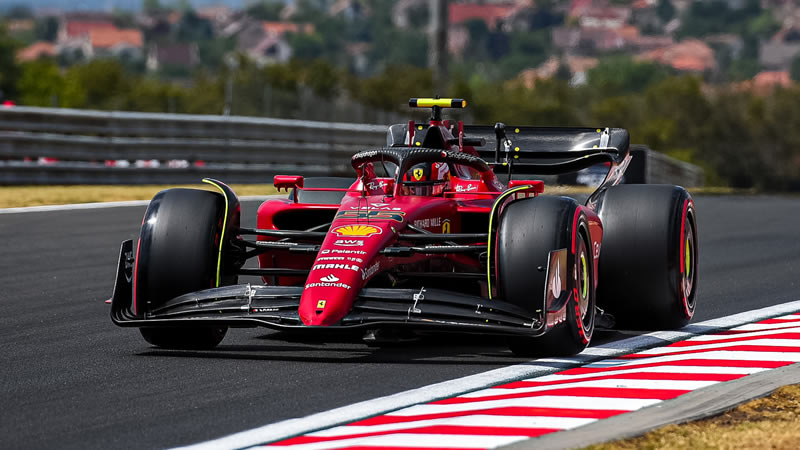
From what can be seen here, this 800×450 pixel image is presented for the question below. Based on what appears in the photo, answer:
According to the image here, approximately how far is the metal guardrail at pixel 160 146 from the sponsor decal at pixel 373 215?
11839 mm

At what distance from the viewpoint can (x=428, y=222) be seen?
827 cm

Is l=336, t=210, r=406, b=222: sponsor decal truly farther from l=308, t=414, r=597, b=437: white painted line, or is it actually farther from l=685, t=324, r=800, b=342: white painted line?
l=308, t=414, r=597, b=437: white painted line

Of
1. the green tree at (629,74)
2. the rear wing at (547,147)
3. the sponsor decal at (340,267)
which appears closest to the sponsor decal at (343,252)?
the sponsor decal at (340,267)

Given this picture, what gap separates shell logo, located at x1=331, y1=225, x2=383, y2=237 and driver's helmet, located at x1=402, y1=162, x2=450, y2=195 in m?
0.80

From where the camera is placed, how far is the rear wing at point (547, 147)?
10.6 metres

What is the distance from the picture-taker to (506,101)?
125 metres

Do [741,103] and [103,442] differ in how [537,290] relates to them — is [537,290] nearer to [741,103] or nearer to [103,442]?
[103,442]

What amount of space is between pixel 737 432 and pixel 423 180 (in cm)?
334

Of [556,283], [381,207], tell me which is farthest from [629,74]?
[556,283]

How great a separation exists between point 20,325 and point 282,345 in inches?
71.8

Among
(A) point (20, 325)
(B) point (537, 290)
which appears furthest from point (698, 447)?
(A) point (20, 325)

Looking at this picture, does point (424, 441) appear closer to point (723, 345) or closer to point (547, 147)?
point (723, 345)

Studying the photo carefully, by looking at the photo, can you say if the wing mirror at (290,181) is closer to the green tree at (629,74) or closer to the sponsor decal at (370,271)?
the sponsor decal at (370,271)

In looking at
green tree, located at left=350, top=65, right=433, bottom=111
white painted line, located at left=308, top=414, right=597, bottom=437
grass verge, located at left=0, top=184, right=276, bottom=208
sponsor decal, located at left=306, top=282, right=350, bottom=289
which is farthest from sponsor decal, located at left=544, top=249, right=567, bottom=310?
green tree, located at left=350, top=65, right=433, bottom=111
